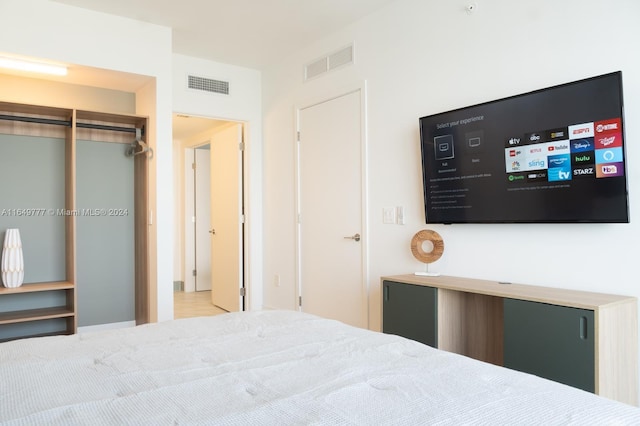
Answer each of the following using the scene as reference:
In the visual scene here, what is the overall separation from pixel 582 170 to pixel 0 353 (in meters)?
2.68

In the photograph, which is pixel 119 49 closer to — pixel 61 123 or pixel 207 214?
pixel 61 123

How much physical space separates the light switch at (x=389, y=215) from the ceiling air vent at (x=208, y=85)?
2299 millimetres

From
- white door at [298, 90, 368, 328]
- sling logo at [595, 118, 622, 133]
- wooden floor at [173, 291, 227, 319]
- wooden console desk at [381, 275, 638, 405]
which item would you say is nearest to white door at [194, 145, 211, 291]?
wooden floor at [173, 291, 227, 319]

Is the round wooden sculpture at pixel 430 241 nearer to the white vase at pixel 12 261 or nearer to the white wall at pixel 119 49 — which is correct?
the white wall at pixel 119 49

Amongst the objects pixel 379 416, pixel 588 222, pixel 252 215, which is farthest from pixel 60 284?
pixel 588 222

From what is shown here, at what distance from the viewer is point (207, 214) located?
7250mm

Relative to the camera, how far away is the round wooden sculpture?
10.5 feet

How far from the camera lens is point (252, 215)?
5113mm

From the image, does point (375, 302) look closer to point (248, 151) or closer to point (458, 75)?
point (458, 75)

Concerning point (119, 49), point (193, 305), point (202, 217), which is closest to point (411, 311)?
point (119, 49)

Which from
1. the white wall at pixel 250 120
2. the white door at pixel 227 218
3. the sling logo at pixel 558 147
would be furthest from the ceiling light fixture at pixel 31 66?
the sling logo at pixel 558 147

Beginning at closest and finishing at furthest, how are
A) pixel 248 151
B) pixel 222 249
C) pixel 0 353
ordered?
1. pixel 0 353
2. pixel 248 151
3. pixel 222 249

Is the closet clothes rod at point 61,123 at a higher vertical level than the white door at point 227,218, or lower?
higher

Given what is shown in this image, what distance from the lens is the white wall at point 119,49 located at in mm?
3498
